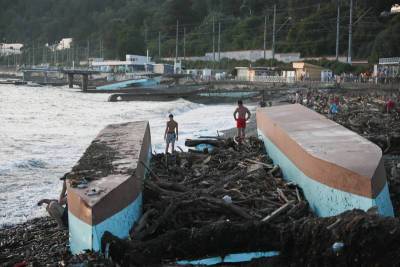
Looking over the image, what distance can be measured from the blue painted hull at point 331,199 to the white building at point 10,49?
176012 millimetres

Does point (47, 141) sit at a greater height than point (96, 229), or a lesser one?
lesser

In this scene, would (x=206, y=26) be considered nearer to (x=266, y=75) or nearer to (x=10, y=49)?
(x=266, y=75)

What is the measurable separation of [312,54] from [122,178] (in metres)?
68.3

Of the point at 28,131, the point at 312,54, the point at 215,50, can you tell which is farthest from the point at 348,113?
the point at 215,50

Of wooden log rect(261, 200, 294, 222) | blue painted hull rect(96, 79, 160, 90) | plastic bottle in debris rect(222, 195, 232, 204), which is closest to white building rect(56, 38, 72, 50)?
blue painted hull rect(96, 79, 160, 90)

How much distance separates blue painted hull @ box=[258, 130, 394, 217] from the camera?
7.18 m

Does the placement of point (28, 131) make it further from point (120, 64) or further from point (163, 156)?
point (120, 64)

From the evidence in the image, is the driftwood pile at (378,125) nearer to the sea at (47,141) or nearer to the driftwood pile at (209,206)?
the driftwood pile at (209,206)

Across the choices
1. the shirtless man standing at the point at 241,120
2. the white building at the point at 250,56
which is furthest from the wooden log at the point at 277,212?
the white building at the point at 250,56

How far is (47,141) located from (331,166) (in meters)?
17.6

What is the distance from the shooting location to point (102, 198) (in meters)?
6.70

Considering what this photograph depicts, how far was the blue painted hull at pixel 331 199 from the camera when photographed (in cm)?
718

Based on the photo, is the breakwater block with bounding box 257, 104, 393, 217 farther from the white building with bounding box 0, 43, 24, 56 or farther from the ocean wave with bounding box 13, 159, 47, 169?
the white building with bounding box 0, 43, 24, 56

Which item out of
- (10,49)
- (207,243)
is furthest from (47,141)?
(10,49)
